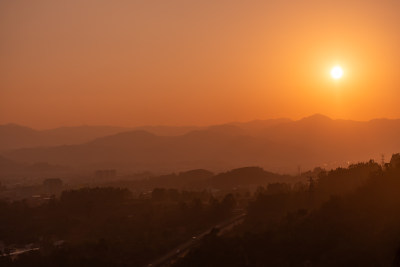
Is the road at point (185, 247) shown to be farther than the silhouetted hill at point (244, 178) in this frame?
No

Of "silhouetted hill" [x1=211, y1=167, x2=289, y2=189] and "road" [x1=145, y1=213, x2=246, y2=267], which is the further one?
"silhouetted hill" [x1=211, y1=167, x2=289, y2=189]

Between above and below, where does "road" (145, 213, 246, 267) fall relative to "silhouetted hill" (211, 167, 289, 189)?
below

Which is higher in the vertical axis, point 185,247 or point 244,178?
point 244,178

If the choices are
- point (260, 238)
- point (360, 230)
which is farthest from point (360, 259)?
point (260, 238)

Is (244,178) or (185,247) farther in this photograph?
(244,178)

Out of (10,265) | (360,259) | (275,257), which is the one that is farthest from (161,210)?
(360,259)

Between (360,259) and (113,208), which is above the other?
(113,208)

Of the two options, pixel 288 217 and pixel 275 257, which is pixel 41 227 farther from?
pixel 275 257

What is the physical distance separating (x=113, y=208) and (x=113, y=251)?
21860 millimetres

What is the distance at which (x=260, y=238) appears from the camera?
38.1m

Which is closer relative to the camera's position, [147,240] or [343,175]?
[147,240]


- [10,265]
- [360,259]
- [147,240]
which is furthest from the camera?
[147,240]

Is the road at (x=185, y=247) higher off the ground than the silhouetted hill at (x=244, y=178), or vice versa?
the silhouetted hill at (x=244, y=178)

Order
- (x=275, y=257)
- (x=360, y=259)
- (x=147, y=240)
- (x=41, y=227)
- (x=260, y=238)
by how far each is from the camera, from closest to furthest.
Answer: (x=360, y=259), (x=275, y=257), (x=260, y=238), (x=147, y=240), (x=41, y=227)
